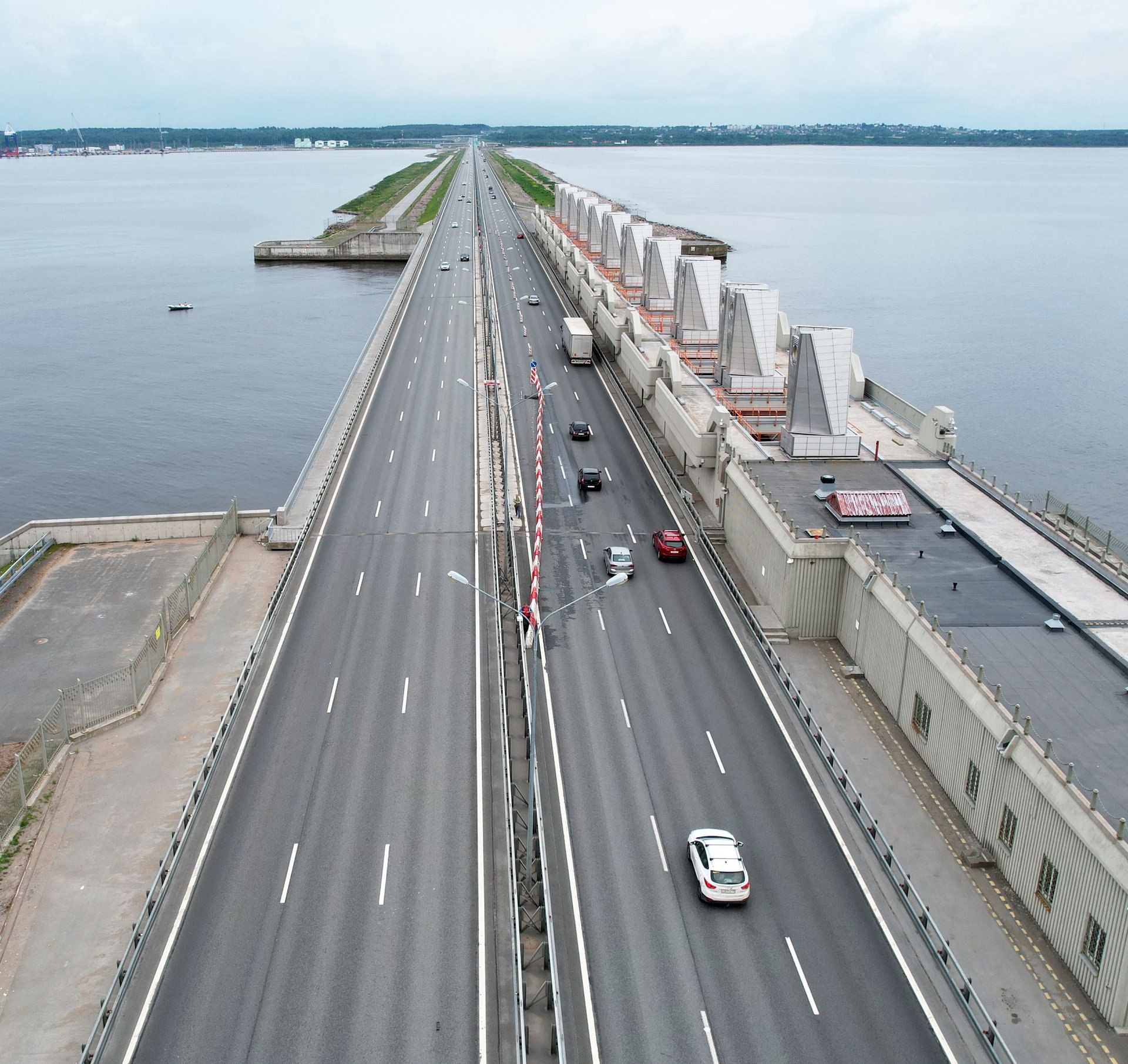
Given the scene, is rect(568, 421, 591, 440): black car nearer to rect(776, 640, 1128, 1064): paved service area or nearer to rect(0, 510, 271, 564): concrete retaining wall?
rect(0, 510, 271, 564): concrete retaining wall

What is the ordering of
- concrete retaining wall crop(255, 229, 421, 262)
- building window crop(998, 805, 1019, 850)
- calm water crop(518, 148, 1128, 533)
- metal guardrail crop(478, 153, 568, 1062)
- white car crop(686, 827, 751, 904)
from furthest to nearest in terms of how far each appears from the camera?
concrete retaining wall crop(255, 229, 421, 262)
calm water crop(518, 148, 1128, 533)
building window crop(998, 805, 1019, 850)
white car crop(686, 827, 751, 904)
metal guardrail crop(478, 153, 568, 1062)

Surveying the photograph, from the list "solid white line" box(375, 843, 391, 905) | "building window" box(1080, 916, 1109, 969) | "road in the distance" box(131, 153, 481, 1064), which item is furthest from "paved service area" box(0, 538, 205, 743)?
"building window" box(1080, 916, 1109, 969)

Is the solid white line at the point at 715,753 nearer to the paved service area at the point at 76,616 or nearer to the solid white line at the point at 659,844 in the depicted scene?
the solid white line at the point at 659,844

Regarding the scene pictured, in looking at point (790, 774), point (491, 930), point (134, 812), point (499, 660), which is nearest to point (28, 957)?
point (134, 812)

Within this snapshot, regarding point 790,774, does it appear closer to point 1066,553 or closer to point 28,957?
point 1066,553

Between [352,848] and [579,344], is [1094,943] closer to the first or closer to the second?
[352,848]

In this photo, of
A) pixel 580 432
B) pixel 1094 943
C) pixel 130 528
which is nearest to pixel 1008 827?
pixel 1094 943

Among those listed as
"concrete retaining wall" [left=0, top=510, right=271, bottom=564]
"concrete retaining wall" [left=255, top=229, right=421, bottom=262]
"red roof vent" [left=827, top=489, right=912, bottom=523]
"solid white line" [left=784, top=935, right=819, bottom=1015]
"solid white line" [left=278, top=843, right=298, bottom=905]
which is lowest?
"concrete retaining wall" [left=255, top=229, right=421, bottom=262]
